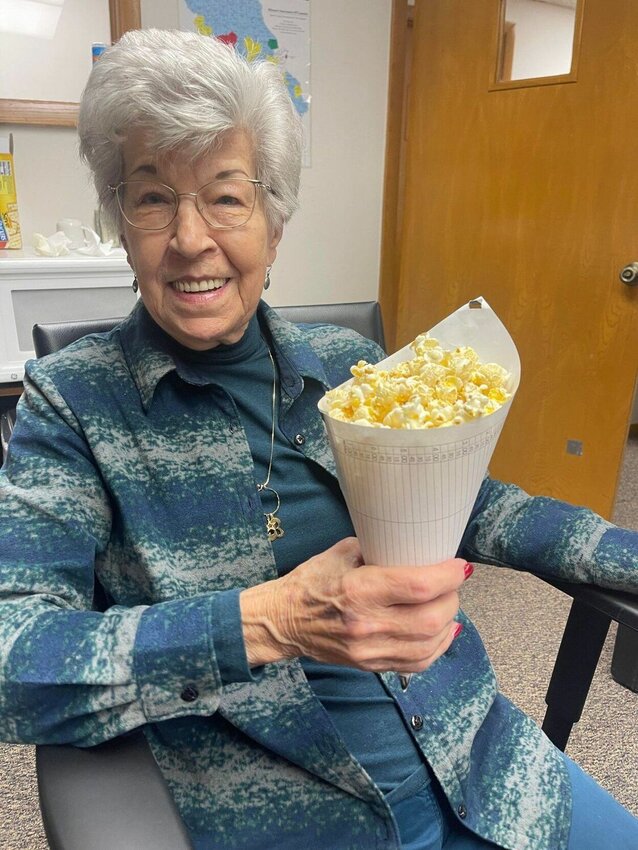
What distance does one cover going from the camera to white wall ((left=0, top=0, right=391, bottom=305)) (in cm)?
265

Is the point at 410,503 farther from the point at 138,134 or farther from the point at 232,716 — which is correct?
the point at 138,134

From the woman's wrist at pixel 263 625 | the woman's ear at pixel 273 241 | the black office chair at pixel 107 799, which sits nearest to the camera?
the black office chair at pixel 107 799

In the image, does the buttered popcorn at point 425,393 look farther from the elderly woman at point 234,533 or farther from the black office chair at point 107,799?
the black office chair at point 107,799

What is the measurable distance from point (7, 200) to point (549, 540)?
6.02 feet

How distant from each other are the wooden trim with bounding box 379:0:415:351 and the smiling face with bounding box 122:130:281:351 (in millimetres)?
2179

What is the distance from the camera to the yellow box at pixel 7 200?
1.98m

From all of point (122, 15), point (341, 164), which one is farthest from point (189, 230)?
point (341, 164)

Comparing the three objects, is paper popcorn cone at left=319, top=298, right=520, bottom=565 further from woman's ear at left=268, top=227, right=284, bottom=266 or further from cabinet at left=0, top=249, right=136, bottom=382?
cabinet at left=0, top=249, right=136, bottom=382

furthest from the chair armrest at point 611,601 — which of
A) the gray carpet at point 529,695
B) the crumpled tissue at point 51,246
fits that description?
the crumpled tissue at point 51,246

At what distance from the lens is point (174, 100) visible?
0.77 meters

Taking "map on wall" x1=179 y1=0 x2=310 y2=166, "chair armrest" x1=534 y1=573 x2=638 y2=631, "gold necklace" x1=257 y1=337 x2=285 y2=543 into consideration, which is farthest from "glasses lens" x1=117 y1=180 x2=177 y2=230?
"map on wall" x1=179 y1=0 x2=310 y2=166

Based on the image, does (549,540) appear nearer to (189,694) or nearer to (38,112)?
(189,694)

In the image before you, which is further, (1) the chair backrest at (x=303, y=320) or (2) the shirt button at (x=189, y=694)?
(1) the chair backrest at (x=303, y=320)

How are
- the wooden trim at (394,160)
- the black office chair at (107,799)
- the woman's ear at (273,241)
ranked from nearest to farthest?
the black office chair at (107,799) → the woman's ear at (273,241) → the wooden trim at (394,160)
